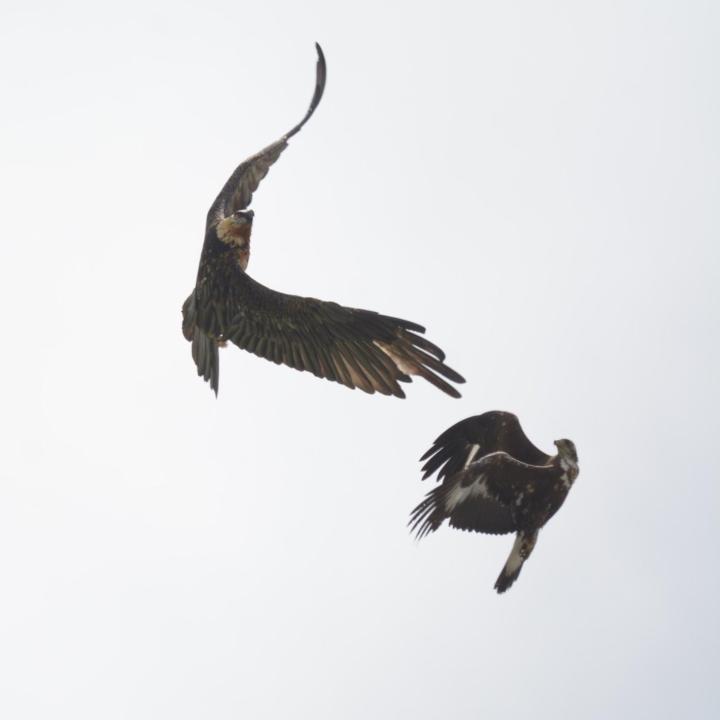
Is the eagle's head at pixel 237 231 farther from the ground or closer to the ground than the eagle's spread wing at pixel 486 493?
farther from the ground

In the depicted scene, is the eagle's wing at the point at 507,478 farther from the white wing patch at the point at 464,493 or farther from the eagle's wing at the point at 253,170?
the eagle's wing at the point at 253,170

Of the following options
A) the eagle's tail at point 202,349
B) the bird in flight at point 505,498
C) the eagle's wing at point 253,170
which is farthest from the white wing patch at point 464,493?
the eagle's wing at point 253,170

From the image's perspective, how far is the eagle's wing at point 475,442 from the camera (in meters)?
16.2

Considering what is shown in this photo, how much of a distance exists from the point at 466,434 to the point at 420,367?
3.24 metres

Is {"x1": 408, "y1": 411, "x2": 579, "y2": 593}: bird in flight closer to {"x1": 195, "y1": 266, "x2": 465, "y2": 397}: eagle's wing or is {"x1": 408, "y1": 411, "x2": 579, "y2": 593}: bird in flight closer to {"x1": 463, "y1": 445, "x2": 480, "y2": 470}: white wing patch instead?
{"x1": 463, "y1": 445, "x2": 480, "y2": 470}: white wing patch

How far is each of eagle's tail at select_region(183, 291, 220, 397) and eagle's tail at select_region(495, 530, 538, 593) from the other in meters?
3.12

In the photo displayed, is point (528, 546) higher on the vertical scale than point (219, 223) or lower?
lower

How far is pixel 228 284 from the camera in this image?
1459 centimetres

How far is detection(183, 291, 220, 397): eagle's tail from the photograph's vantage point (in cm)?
1484

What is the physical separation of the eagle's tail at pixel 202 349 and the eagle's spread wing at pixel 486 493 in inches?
87.5

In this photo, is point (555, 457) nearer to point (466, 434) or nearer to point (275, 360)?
point (466, 434)

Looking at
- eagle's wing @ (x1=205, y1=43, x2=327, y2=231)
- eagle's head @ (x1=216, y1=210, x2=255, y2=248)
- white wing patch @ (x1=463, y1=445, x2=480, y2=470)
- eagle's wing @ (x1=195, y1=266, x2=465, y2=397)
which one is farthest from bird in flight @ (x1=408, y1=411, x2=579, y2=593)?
eagle's wing @ (x1=205, y1=43, x2=327, y2=231)

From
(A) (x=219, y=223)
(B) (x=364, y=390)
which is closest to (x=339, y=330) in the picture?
(B) (x=364, y=390)

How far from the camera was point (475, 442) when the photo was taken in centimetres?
1623
